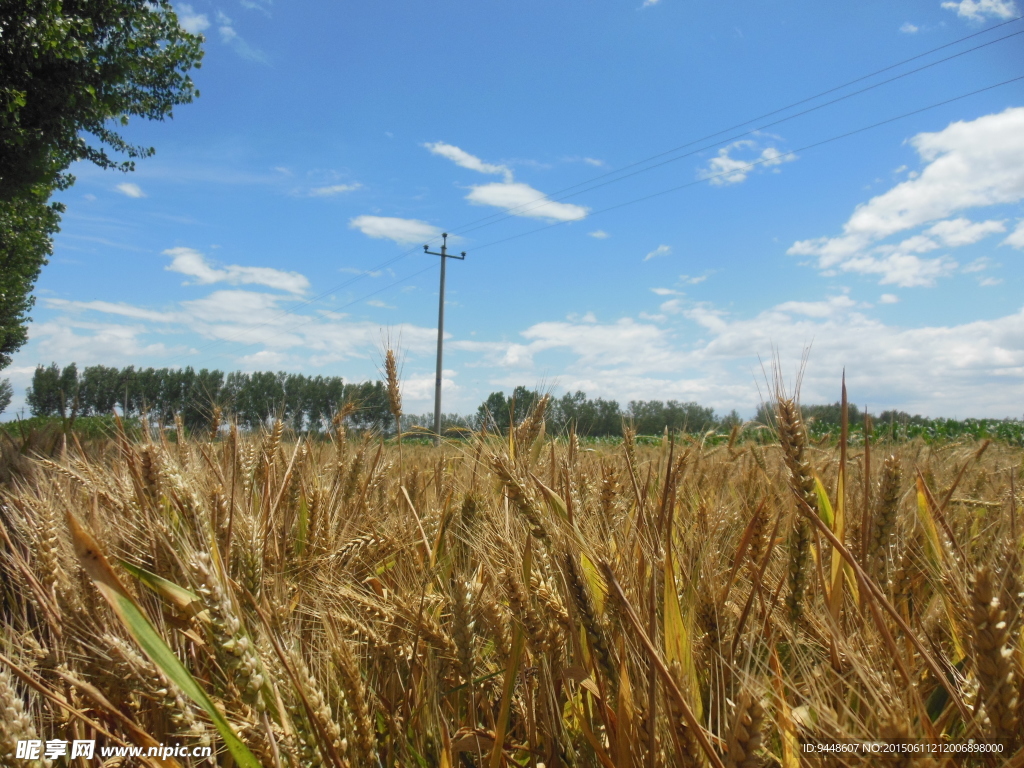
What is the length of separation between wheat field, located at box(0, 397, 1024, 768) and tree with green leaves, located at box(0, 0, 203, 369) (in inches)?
335

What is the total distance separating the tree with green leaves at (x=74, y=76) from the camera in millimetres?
7230

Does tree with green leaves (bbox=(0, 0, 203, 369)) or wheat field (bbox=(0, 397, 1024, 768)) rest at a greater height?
tree with green leaves (bbox=(0, 0, 203, 369))

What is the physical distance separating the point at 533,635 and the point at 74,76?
10.7 metres

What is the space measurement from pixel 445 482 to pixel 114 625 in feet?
5.71

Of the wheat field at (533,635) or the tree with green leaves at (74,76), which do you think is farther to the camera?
the tree with green leaves at (74,76)

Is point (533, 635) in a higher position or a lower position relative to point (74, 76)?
lower

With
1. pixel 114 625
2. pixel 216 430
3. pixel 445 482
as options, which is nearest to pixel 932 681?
pixel 114 625

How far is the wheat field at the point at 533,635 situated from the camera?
0.83m

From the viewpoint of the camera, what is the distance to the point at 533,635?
113 centimetres

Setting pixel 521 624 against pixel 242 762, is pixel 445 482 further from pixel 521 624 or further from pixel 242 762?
pixel 242 762

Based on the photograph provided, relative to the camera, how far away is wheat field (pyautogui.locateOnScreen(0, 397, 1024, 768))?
32.7 inches

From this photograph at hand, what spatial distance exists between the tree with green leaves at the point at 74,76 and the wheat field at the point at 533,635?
852cm

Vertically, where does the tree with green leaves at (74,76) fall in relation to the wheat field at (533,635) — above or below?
above

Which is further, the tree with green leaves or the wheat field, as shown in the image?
the tree with green leaves
